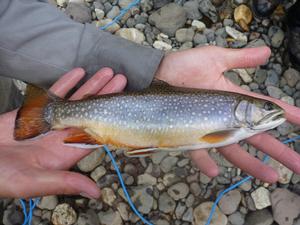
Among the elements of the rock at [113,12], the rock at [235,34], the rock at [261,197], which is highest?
the rock at [235,34]

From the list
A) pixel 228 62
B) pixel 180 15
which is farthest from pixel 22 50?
pixel 180 15

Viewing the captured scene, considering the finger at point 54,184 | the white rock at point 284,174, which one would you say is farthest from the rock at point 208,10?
the finger at point 54,184

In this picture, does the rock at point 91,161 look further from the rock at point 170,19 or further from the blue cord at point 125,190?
the rock at point 170,19

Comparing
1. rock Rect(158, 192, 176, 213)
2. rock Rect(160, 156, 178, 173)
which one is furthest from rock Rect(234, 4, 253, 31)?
rock Rect(158, 192, 176, 213)

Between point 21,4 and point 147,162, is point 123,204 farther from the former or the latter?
point 21,4

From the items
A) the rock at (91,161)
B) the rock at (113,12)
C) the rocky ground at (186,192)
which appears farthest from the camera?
the rock at (113,12)

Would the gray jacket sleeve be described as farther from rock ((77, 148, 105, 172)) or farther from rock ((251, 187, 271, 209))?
rock ((251, 187, 271, 209))

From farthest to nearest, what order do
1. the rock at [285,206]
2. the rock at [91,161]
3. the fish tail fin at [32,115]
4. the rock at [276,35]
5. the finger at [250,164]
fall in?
1. the rock at [276,35]
2. the rock at [91,161]
3. the rock at [285,206]
4. the fish tail fin at [32,115]
5. the finger at [250,164]
